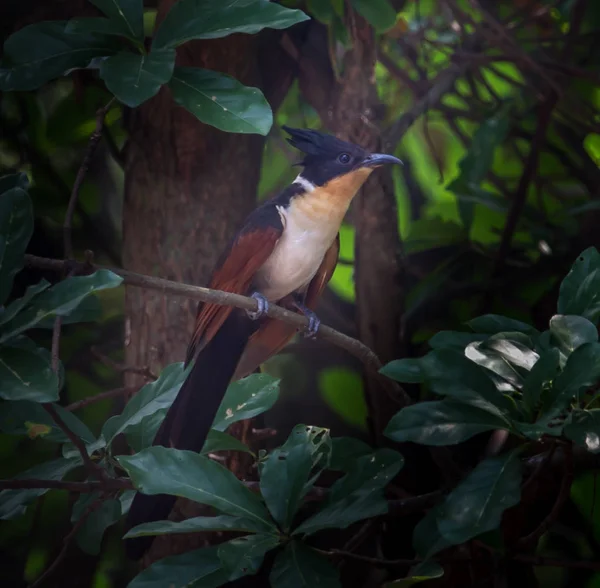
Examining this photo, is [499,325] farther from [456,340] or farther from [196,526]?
[196,526]

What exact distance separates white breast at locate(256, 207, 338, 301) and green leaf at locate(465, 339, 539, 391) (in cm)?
33

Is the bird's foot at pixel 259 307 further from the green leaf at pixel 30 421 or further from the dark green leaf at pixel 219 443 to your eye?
the green leaf at pixel 30 421

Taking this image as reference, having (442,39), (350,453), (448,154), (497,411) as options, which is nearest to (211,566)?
(350,453)

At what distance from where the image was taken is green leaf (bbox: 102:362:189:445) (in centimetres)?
116

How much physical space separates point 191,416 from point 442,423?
358mm

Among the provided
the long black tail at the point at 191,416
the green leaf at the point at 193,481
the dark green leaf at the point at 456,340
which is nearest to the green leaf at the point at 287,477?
the green leaf at the point at 193,481

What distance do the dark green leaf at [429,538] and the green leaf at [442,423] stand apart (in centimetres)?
9

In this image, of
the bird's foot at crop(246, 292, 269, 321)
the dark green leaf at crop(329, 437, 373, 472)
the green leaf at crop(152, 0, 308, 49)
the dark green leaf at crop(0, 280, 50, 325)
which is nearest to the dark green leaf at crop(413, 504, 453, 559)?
the dark green leaf at crop(329, 437, 373, 472)

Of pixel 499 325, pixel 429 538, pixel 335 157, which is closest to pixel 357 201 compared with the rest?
pixel 335 157

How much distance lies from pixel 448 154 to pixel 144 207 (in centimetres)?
81

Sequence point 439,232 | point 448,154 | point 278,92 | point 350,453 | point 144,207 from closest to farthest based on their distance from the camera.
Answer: point 350,453 → point 144,207 → point 278,92 → point 439,232 → point 448,154

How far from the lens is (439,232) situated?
1745 mm

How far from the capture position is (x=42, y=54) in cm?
117

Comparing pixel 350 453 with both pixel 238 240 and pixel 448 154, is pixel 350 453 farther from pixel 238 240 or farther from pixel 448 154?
pixel 448 154
